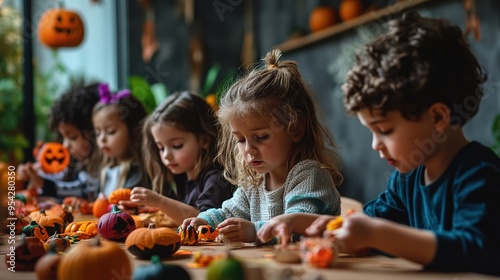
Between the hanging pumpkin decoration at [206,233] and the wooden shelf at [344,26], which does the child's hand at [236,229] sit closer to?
the hanging pumpkin decoration at [206,233]

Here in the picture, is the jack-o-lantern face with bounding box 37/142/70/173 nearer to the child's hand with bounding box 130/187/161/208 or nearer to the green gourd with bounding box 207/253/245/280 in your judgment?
the child's hand with bounding box 130/187/161/208

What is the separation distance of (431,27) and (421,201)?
390mm

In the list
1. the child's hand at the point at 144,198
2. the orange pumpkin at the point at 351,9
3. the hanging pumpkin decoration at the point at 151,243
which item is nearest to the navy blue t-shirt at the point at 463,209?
the hanging pumpkin decoration at the point at 151,243

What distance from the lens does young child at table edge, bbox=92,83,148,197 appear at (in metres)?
3.05

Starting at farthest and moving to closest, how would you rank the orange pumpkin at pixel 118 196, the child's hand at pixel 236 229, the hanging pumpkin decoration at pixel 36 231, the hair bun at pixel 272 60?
the orange pumpkin at pixel 118 196
the hair bun at pixel 272 60
the hanging pumpkin decoration at pixel 36 231
the child's hand at pixel 236 229

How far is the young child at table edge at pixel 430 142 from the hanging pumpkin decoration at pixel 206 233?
376 mm

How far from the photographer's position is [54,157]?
3.35 meters

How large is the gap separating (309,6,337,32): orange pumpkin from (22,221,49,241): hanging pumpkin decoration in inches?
149

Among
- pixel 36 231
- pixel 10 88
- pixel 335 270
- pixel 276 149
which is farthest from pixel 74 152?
pixel 335 270

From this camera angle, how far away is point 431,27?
4.19 feet

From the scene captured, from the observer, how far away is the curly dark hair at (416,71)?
124 centimetres

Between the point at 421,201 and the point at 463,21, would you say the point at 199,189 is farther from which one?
the point at 463,21

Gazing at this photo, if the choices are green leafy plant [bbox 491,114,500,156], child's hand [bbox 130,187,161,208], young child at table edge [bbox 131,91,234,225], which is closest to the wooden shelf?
green leafy plant [bbox 491,114,500,156]

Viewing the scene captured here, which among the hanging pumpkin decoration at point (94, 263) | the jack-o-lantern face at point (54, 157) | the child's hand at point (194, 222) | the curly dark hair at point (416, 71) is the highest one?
the curly dark hair at point (416, 71)
